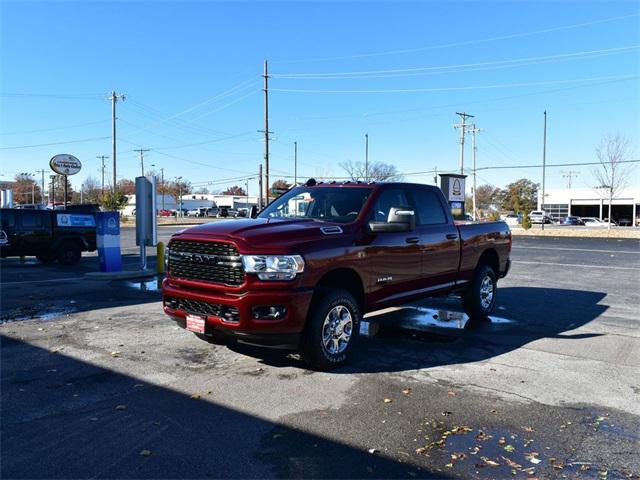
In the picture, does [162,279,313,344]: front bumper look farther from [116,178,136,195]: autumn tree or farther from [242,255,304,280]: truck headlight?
[116,178,136,195]: autumn tree

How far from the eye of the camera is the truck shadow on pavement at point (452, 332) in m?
6.12

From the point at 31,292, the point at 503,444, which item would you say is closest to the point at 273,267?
the point at 503,444

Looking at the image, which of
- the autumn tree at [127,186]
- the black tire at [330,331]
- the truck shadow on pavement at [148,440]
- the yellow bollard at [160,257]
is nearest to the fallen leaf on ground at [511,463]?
the truck shadow on pavement at [148,440]

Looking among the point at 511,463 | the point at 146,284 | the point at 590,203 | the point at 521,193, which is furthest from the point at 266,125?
the point at 521,193

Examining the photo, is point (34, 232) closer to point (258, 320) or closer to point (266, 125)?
point (258, 320)

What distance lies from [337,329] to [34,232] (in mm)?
14118

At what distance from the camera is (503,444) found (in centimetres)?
394

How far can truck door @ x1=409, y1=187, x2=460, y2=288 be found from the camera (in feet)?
23.2

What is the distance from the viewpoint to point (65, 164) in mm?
22766

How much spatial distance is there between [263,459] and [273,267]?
6.29ft

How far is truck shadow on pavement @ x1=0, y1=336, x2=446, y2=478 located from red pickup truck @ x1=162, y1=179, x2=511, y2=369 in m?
0.93

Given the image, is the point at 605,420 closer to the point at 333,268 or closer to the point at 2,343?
the point at 333,268

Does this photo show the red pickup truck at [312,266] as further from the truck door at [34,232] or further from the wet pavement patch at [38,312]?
the truck door at [34,232]

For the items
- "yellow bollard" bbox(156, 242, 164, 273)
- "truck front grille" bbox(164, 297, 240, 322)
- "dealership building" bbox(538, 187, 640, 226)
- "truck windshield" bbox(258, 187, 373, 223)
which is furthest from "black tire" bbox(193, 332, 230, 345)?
"dealership building" bbox(538, 187, 640, 226)
